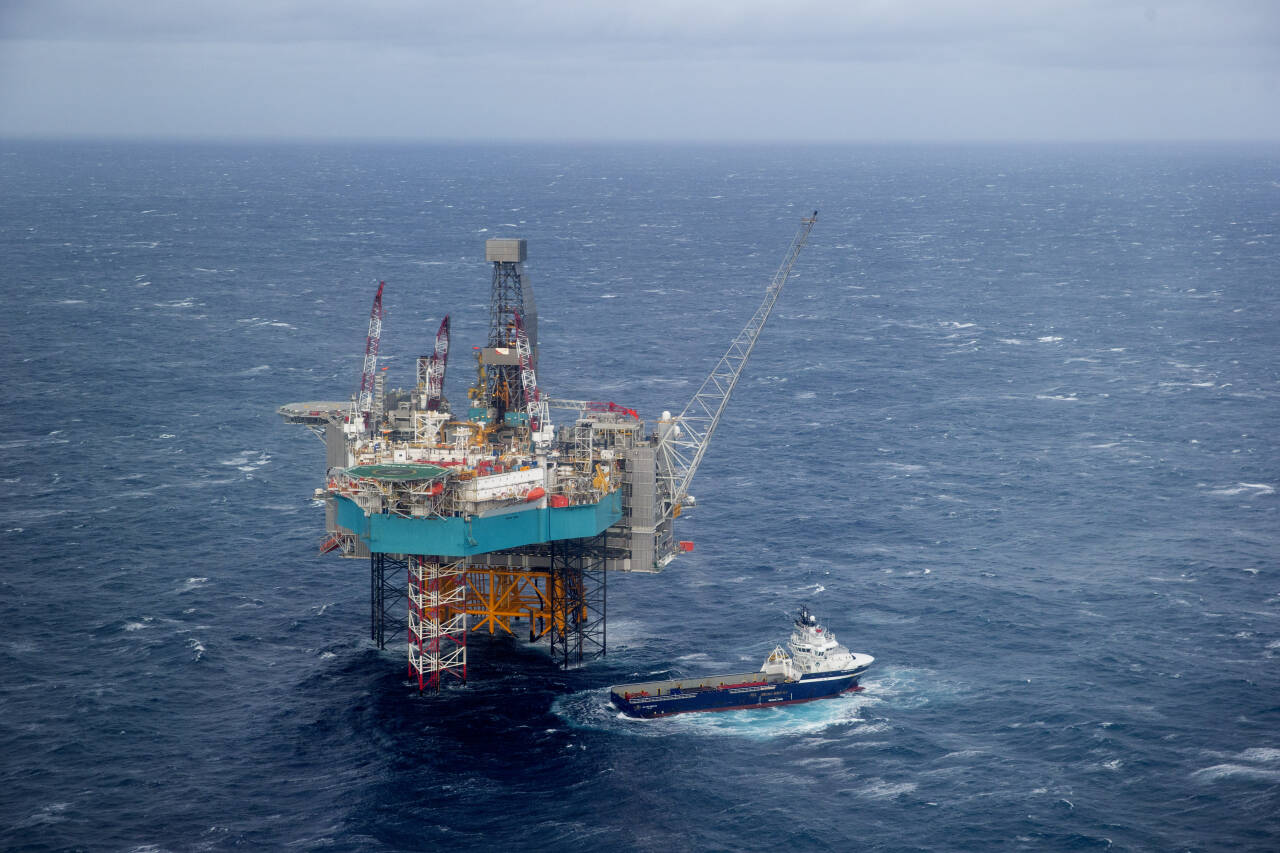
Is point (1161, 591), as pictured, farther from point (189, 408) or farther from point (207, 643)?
A: point (189, 408)

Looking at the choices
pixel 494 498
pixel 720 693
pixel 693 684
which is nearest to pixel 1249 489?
pixel 720 693

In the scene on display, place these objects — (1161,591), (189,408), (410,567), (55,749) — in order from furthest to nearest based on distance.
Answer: (189,408) < (1161,591) < (410,567) < (55,749)

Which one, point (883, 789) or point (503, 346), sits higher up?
point (503, 346)

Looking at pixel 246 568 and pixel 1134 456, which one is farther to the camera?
pixel 1134 456

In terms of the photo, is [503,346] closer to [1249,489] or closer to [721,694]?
[721,694]

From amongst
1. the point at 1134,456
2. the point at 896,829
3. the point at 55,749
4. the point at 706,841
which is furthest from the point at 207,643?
the point at 1134,456

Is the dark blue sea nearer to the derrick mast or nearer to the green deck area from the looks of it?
the green deck area

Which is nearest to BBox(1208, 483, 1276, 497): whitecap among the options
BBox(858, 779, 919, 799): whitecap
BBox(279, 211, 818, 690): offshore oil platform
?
BBox(279, 211, 818, 690): offshore oil platform
